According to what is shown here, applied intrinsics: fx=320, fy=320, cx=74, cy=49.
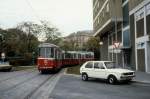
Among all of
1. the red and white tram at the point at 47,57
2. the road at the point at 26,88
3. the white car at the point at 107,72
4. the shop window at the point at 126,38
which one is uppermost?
the shop window at the point at 126,38

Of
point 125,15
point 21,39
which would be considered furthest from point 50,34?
point 125,15

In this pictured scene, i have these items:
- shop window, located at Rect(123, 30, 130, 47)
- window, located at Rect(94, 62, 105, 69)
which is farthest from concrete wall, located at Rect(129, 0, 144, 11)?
window, located at Rect(94, 62, 105, 69)

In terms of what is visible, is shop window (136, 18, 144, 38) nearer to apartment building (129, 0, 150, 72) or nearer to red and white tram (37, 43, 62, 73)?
apartment building (129, 0, 150, 72)

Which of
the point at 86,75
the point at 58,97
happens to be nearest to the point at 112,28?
the point at 86,75

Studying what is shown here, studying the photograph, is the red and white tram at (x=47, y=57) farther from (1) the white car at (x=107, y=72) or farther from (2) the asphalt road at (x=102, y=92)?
(2) the asphalt road at (x=102, y=92)

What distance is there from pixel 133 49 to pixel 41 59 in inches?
424

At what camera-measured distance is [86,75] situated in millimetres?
24672

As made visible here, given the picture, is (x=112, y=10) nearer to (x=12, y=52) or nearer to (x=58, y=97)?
(x=58, y=97)

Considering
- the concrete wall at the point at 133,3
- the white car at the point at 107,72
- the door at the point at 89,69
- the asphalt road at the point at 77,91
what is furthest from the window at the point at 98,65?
the concrete wall at the point at 133,3

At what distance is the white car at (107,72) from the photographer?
2138 cm

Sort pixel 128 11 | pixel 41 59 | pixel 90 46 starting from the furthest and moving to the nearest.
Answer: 1. pixel 90 46
2. pixel 128 11
3. pixel 41 59

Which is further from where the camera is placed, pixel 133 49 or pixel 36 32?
pixel 36 32

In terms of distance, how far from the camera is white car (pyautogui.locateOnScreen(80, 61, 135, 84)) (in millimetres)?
21375

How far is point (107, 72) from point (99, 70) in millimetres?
1045
